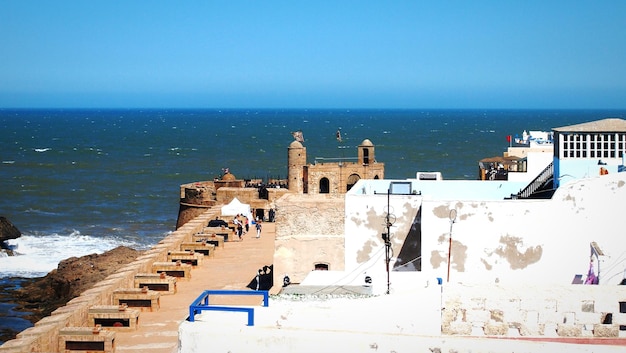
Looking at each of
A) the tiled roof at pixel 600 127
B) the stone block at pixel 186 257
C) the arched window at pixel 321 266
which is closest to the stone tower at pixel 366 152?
the stone block at pixel 186 257

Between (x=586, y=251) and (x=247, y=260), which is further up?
(x=586, y=251)

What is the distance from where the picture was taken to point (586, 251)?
19031 mm

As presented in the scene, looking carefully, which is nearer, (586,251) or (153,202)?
(586,251)

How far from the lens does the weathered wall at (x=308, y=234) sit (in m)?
20.8

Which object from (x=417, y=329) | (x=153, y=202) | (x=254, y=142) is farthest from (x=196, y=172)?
(x=417, y=329)

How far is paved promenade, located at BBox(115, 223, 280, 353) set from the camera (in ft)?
71.8

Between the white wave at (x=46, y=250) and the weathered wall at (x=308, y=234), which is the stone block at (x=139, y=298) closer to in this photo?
the weathered wall at (x=308, y=234)

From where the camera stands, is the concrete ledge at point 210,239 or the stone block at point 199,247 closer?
the stone block at point 199,247

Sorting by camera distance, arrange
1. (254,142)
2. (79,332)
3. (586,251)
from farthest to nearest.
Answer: (254,142) < (79,332) < (586,251)

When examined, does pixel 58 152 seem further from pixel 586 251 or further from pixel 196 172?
pixel 586 251

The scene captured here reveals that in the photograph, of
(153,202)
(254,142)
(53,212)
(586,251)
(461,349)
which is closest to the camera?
(461,349)

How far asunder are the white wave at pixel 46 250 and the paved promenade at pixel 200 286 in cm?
1177

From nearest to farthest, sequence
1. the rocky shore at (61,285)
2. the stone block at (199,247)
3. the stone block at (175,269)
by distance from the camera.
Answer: the stone block at (175,269) < the stone block at (199,247) < the rocky shore at (61,285)

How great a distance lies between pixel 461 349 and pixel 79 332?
12137mm
